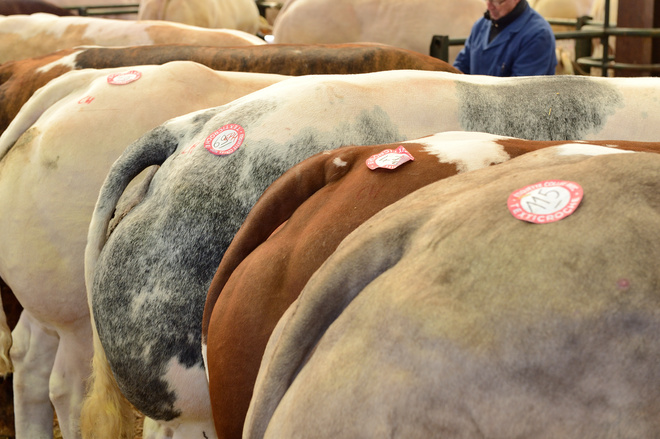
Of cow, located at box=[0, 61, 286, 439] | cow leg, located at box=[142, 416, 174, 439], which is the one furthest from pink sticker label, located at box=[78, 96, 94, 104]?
cow leg, located at box=[142, 416, 174, 439]

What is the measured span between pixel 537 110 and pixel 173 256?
980 millimetres

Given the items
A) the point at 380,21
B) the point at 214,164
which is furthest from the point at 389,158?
the point at 380,21

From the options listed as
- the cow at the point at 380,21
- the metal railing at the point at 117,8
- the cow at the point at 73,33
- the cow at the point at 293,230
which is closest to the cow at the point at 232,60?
the cow at the point at 73,33

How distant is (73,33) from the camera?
4605mm

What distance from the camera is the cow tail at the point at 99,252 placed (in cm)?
170

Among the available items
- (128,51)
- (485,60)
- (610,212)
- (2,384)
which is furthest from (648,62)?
(610,212)

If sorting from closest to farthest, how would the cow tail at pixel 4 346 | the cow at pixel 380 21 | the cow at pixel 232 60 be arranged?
the cow tail at pixel 4 346 → the cow at pixel 232 60 → the cow at pixel 380 21

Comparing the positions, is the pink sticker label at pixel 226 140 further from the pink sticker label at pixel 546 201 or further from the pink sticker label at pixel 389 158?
the pink sticker label at pixel 546 201

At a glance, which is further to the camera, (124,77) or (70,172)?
(124,77)

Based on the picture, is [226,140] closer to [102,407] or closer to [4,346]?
[102,407]

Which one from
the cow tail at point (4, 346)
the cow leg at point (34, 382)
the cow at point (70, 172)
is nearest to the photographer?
the cow at point (70, 172)

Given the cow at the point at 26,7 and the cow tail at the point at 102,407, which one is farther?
the cow at the point at 26,7

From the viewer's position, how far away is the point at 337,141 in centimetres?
162

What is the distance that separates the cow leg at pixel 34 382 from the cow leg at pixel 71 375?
0.62ft
